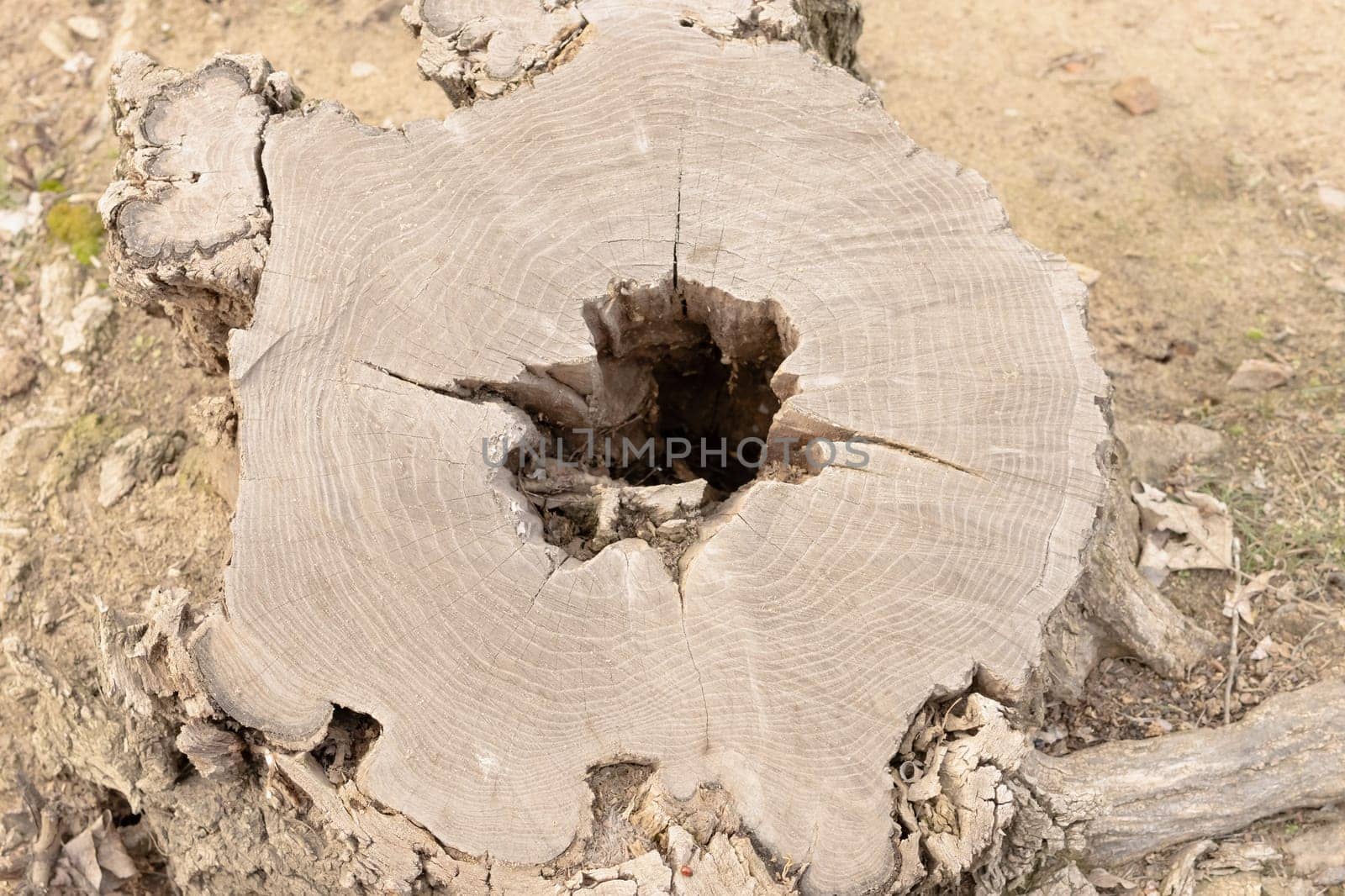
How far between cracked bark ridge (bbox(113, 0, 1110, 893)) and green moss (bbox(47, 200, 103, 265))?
190 cm

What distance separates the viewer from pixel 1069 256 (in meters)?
3.55

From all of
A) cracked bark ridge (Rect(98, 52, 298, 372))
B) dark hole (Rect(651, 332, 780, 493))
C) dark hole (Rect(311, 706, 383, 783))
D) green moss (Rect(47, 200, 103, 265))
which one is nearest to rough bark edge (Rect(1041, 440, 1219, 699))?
dark hole (Rect(651, 332, 780, 493))

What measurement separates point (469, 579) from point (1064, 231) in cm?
294

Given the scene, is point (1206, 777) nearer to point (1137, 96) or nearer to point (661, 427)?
point (661, 427)

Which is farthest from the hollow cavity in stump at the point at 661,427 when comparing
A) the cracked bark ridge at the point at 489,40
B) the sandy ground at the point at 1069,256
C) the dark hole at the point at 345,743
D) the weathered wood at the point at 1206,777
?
the sandy ground at the point at 1069,256

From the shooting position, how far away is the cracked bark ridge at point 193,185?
1.90 metres

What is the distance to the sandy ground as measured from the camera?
2547 millimetres

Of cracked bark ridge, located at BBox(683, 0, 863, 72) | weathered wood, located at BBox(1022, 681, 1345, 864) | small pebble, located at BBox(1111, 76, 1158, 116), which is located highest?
cracked bark ridge, located at BBox(683, 0, 863, 72)

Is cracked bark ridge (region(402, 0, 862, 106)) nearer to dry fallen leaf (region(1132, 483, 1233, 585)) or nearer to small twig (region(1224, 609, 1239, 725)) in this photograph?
dry fallen leaf (region(1132, 483, 1233, 585))

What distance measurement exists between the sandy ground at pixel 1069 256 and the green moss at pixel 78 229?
5cm

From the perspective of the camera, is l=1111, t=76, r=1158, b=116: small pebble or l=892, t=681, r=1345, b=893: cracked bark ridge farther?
l=1111, t=76, r=1158, b=116: small pebble

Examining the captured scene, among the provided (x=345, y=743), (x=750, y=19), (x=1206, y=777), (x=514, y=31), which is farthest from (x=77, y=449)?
(x=1206, y=777)

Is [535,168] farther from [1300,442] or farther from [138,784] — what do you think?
[1300,442]

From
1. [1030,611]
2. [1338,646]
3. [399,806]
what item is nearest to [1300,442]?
[1338,646]
